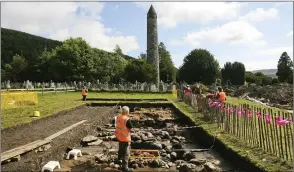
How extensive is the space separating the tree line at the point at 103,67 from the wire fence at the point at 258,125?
46.6 metres

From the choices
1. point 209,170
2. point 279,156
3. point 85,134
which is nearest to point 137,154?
point 209,170

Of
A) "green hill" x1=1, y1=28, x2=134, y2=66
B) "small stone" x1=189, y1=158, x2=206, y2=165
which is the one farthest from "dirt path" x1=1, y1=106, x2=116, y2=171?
"green hill" x1=1, y1=28, x2=134, y2=66

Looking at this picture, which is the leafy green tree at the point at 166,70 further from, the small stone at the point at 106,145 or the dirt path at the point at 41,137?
the small stone at the point at 106,145

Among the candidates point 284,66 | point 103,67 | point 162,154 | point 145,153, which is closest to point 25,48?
point 103,67

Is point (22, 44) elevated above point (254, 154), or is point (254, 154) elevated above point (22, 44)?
point (22, 44)

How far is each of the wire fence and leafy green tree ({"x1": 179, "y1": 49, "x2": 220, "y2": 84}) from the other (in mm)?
66595

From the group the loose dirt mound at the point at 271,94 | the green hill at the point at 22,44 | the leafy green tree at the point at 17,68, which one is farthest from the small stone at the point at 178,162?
the green hill at the point at 22,44

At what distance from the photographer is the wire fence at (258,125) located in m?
9.23

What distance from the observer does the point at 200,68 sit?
3263 inches

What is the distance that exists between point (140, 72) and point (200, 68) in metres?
25.2

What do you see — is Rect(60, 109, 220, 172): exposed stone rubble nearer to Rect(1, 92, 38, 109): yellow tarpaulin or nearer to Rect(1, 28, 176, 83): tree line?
Rect(1, 92, 38, 109): yellow tarpaulin

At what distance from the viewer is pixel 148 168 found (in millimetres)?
9891

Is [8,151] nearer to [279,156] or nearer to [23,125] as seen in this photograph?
[23,125]

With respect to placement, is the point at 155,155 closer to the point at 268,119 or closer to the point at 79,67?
the point at 268,119
